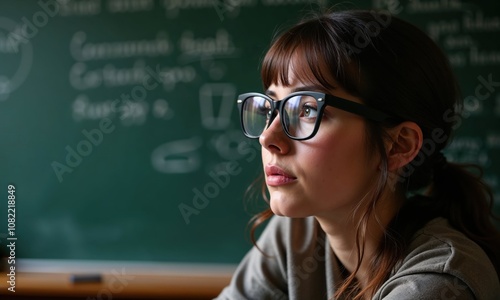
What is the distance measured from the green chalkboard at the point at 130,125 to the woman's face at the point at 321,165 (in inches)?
38.8

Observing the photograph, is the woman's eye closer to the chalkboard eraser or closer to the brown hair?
the brown hair

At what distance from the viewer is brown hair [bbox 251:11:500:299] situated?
102cm

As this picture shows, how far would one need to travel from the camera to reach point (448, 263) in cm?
93

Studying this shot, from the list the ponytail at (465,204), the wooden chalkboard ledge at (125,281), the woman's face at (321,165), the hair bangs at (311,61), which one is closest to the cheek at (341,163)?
the woman's face at (321,165)

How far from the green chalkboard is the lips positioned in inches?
38.2

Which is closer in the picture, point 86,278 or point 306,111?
point 306,111

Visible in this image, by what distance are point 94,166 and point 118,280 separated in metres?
0.48

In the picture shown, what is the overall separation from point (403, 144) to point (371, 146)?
0.27ft

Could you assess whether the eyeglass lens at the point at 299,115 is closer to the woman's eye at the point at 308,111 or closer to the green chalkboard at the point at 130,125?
the woman's eye at the point at 308,111

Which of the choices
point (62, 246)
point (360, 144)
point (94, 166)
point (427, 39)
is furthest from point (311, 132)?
point (62, 246)

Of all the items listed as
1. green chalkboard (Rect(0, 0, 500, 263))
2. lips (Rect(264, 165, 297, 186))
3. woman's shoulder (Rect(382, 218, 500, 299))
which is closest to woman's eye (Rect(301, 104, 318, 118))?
lips (Rect(264, 165, 297, 186))

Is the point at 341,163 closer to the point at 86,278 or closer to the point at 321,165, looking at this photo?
the point at 321,165

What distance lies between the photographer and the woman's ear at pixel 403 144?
1.06m

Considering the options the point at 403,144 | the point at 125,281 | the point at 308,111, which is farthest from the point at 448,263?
the point at 125,281
